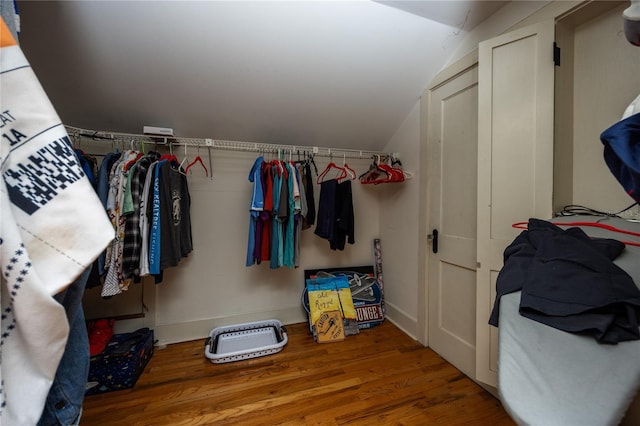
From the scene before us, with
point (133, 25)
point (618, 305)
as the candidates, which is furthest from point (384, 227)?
point (133, 25)

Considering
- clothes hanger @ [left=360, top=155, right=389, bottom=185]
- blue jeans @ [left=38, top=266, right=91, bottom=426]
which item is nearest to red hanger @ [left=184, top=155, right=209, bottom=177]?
clothes hanger @ [left=360, top=155, right=389, bottom=185]

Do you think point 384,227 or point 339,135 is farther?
point 384,227

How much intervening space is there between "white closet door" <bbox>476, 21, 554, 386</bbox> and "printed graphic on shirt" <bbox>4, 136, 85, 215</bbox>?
5.41 feet

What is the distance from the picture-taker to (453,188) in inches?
66.8

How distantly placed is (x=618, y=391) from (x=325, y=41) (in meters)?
1.90

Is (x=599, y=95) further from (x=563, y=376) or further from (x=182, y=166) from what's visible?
(x=182, y=166)

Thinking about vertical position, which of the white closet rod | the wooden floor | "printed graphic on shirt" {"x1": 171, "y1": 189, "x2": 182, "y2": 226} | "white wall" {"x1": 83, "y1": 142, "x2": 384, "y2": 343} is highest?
the white closet rod

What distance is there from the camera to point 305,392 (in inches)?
57.0

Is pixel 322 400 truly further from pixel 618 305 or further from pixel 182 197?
pixel 182 197

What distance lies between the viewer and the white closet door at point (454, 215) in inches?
61.5

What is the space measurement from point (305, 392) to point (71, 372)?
1344mm

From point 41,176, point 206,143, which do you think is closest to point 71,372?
point 41,176

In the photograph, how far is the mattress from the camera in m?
0.47

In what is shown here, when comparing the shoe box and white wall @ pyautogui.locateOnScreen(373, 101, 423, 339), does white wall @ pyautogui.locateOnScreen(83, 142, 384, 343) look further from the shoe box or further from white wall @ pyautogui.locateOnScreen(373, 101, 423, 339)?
white wall @ pyautogui.locateOnScreen(373, 101, 423, 339)
